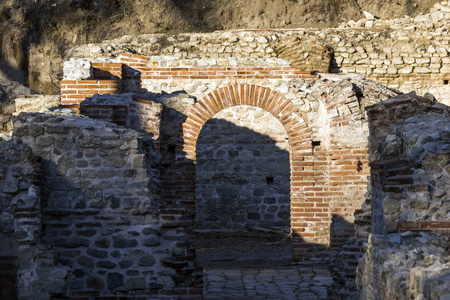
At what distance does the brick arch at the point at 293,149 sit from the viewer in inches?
341

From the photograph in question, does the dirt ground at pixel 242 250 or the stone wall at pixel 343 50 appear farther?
the stone wall at pixel 343 50

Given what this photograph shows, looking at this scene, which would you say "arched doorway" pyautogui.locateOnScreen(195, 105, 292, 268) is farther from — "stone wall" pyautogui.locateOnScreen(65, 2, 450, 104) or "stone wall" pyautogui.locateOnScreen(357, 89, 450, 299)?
"stone wall" pyautogui.locateOnScreen(357, 89, 450, 299)

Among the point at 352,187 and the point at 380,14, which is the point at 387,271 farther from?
the point at 380,14

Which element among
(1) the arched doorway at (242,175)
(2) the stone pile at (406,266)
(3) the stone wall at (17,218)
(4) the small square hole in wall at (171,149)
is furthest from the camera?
(1) the arched doorway at (242,175)

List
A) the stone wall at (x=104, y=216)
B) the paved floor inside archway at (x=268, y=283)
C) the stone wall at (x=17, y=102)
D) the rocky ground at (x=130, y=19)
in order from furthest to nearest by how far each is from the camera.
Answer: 1. the rocky ground at (x=130, y=19)
2. the stone wall at (x=17, y=102)
3. the paved floor inside archway at (x=268, y=283)
4. the stone wall at (x=104, y=216)

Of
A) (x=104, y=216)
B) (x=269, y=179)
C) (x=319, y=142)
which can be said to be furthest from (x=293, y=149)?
(x=104, y=216)

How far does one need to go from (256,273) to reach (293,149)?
185cm

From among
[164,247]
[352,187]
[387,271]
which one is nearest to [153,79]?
[352,187]

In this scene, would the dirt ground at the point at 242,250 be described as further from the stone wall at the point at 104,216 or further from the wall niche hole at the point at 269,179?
the stone wall at the point at 104,216

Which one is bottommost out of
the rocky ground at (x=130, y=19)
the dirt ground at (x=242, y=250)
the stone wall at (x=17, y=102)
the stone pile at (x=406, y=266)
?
the dirt ground at (x=242, y=250)

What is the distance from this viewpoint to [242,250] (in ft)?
34.0

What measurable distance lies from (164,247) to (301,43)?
6322 mm

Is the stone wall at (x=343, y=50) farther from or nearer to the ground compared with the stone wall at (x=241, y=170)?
farther from the ground

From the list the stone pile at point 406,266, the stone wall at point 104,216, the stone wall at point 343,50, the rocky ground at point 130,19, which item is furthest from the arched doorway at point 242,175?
the stone pile at point 406,266
